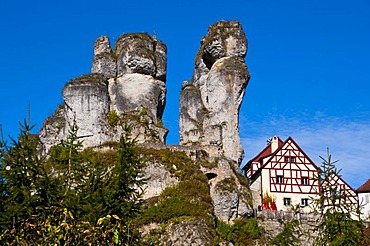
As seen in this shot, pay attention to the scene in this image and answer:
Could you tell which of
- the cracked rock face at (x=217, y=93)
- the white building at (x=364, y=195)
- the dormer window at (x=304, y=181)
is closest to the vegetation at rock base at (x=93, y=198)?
the cracked rock face at (x=217, y=93)

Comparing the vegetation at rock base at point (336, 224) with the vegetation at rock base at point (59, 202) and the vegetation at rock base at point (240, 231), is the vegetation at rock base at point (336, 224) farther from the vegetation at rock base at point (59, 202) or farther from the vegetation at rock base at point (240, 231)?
the vegetation at rock base at point (240, 231)

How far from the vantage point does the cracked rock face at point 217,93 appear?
171 ft

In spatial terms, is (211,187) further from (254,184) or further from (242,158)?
(254,184)

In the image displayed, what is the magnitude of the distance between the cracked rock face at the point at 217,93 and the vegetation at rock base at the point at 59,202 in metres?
24.1

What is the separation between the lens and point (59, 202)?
16.8 metres

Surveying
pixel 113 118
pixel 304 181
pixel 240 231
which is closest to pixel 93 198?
pixel 240 231

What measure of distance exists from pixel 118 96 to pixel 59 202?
1367 inches

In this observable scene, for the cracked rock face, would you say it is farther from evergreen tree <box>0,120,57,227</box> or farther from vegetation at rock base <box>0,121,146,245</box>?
evergreen tree <box>0,120,57,227</box>

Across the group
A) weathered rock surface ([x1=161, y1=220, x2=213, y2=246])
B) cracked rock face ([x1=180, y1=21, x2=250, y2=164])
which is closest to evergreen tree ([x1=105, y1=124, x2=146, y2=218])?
weathered rock surface ([x1=161, y1=220, x2=213, y2=246])

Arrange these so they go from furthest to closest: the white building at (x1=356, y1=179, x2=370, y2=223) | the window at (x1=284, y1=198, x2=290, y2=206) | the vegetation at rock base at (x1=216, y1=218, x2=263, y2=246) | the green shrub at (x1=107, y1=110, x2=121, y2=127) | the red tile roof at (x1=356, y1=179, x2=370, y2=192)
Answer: the red tile roof at (x1=356, y1=179, x2=370, y2=192)
the white building at (x1=356, y1=179, x2=370, y2=223)
the window at (x1=284, y1=198, x2=290, y2=206)
the green shrub at (x1=107, y1=110, x2=121, y2=127)
the vegetation at rock base at (x1=216, y1=218, x2=263, y2=246)

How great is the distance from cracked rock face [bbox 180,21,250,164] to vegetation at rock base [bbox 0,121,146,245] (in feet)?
Answer: 78.9

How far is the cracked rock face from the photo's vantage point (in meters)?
52.0

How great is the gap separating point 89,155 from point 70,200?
27.6 meters

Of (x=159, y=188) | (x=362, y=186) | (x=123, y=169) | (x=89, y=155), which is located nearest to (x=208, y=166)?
(x=159, y=188)
